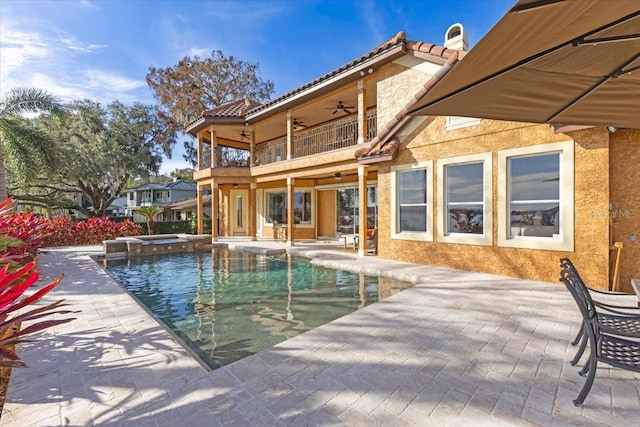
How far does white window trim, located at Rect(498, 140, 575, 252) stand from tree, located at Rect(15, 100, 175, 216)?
2605cm

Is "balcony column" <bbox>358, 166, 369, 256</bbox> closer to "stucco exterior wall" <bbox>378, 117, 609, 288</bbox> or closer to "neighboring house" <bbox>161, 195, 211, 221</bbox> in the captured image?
"stucco exterior wall" <bbox>378, 117, 609, 288</bbox>

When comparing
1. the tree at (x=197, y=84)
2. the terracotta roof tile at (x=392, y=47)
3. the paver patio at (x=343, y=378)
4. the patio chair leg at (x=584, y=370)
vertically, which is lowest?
the paver patio at (x=343, y=378)

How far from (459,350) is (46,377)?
471 centimetres

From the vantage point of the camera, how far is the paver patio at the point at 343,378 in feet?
8.75

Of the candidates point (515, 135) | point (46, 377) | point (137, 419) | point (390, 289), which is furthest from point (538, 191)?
point (46, 377)

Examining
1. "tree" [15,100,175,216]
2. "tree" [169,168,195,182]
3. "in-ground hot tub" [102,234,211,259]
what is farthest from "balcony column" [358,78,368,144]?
"tree" [169,168,195,182]

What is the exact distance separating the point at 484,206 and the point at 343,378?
22.7 feet

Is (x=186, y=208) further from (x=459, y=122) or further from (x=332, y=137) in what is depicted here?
(x=459, y=122)

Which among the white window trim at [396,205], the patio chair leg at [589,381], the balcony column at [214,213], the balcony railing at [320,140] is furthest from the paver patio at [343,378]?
the balcony column at [214,213]

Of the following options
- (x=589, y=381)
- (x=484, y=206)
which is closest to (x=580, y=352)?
(x=589, y=381)

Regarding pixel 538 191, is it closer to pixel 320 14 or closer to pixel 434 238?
pixel 434 238

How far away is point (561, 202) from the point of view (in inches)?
282

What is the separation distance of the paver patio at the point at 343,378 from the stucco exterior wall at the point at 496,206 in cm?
241

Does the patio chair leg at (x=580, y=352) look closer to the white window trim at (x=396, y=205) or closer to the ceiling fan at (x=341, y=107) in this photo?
the white window trim at (x=396, y=205)
